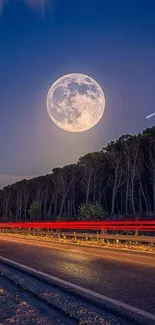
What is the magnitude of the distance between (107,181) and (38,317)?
5462cm

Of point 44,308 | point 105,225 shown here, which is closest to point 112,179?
point 105,225

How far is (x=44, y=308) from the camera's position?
18.7 feet

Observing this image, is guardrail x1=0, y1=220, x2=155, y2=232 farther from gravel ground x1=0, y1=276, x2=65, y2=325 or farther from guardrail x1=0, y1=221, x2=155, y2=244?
gravel ground x1=0, y1=276, x2=65, y2=325

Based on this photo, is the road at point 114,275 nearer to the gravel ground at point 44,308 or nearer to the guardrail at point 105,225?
the gravel ground at point 44,308

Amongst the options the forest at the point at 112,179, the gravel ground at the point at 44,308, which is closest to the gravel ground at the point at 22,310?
the gravel ground at the point at 44,308

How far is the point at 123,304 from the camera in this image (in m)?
5.49

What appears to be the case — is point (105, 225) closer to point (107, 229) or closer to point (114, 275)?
point (107, 229)

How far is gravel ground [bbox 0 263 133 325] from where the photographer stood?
4.88 metres

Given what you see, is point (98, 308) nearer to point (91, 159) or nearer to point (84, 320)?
point (84, 320)

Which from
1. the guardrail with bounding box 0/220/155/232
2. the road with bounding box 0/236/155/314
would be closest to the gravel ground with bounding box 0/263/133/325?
the road with bounding box 0/236/155/314

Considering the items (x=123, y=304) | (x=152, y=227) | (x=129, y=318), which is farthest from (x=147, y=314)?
(x=152, y=227)

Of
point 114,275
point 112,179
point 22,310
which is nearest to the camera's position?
point 22,310

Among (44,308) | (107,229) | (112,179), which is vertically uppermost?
(112,179)

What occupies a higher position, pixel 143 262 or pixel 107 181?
pixel 107 181
